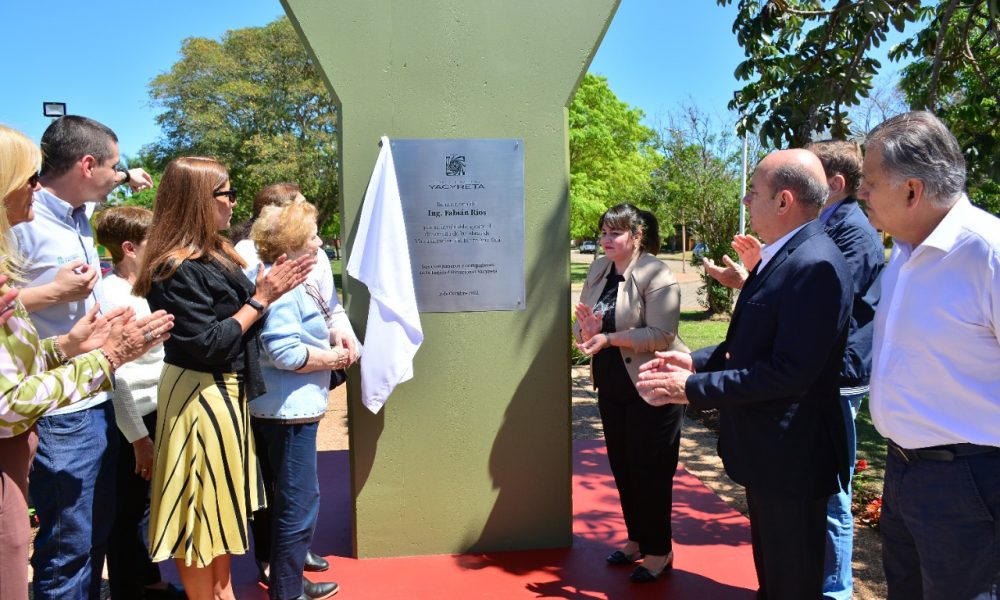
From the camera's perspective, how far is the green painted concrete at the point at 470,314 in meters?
3.56

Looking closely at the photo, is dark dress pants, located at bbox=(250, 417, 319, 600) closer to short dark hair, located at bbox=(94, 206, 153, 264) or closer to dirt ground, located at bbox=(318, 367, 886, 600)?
short dark hair, located at bbox=(94, 206, 153, 264)

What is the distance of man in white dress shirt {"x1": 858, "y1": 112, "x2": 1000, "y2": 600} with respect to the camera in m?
1.99

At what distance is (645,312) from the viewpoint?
3.55 m

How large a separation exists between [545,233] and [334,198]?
21709 millimetres

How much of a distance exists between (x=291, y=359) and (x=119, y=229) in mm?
1073

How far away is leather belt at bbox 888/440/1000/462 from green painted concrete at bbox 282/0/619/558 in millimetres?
1938

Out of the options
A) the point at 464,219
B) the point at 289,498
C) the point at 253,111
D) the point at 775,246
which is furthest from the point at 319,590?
the point at 253,111

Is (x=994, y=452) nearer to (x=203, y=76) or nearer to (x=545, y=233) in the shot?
(x=545, y=233)

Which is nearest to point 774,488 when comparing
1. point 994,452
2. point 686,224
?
point 994,452

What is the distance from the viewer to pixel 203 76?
24812mm

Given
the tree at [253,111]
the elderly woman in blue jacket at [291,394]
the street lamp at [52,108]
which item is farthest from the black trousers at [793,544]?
the tree at [253,111]

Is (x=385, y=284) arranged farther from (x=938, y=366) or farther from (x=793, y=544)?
(x=938, y=366)

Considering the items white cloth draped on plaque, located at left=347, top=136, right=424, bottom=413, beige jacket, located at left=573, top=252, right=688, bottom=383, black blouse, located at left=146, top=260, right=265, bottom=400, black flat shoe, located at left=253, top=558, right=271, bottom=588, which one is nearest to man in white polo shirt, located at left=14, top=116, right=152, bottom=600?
black blouse, located at left=146, top=260, right=265, bottom=400

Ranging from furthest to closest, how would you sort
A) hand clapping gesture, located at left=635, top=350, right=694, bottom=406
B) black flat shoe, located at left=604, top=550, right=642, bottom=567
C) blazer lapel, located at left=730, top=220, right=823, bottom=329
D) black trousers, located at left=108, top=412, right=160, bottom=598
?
1. black flat shoe, located at left=604, top=550, right=642, bottom=567
2. black trousers, located at left=108, top=412, right=160, bottom=598
3. hand clapping gesture, located at left=635, top=350, right=694, bottom=406
4. blazer lapel, located at left=730, top=220, right=823, bottom=329
